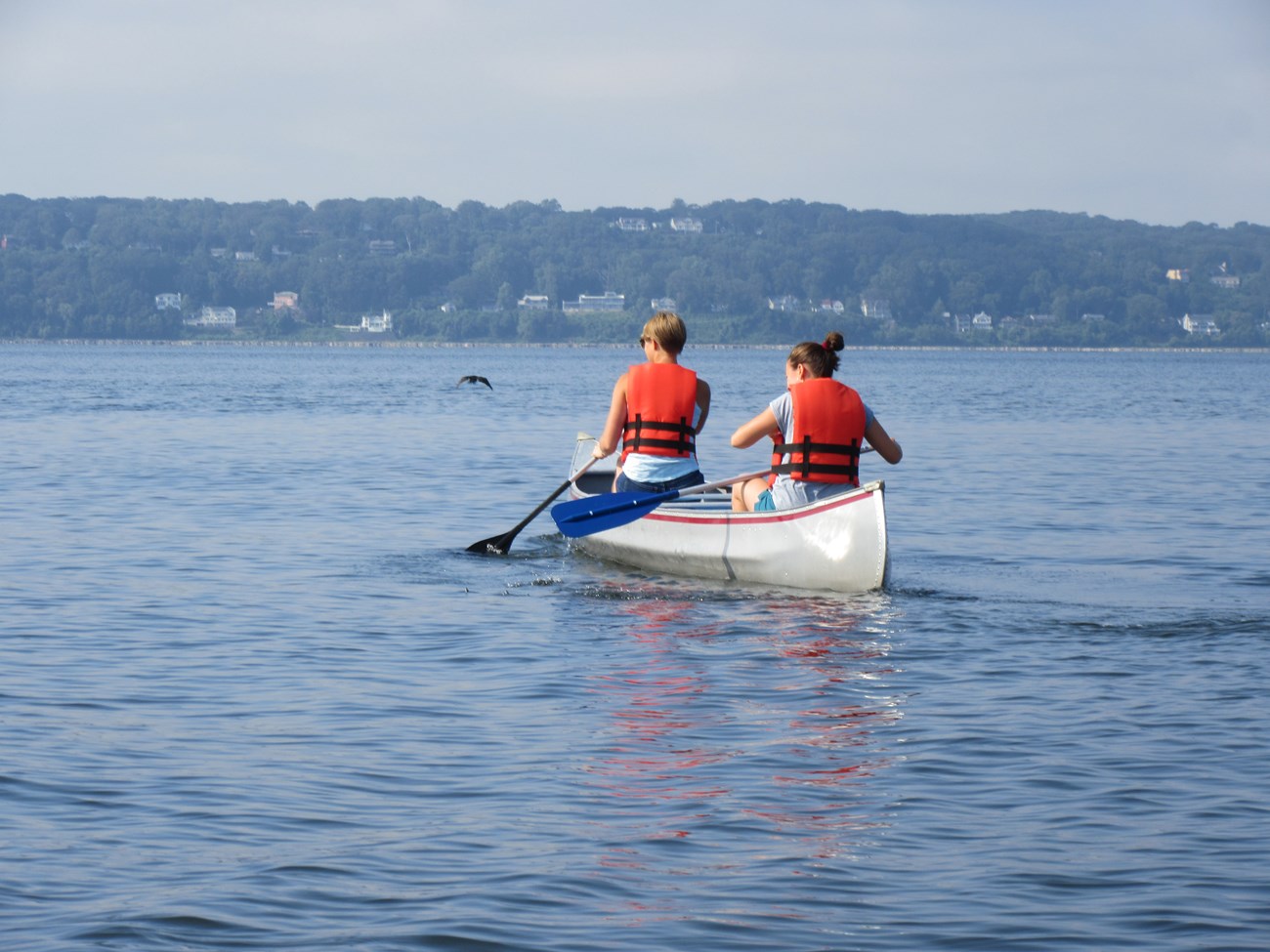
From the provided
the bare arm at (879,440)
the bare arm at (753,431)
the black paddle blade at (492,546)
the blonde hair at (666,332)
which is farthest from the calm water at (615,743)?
the blonde hair at (666,332)

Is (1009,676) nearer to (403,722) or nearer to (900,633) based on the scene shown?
(900,633)

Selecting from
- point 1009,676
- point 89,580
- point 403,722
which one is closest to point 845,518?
point 1009,676

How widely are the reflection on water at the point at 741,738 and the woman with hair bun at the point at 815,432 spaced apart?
883 mm

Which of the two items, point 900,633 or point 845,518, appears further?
point 845,518

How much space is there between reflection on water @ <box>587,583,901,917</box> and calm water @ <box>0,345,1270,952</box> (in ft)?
0.09

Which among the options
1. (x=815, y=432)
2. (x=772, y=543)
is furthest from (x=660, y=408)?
(x=815, y=432)

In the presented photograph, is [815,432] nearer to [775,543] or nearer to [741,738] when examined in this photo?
[775,543]

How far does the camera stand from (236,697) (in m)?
8.72

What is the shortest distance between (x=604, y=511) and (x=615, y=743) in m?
5.95

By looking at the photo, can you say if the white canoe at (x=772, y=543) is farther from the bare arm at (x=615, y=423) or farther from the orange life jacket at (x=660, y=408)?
the bare arm at (x=615, y=423)

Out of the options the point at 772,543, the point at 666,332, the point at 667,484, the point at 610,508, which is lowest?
the point at 772,543

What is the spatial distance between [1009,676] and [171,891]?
16.9 feet

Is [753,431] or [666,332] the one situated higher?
[666,332]

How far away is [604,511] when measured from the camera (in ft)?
44.5
